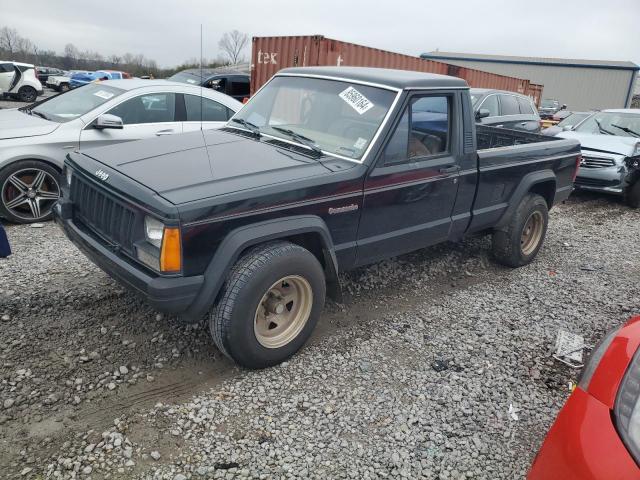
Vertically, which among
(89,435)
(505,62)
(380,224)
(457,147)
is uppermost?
(505,62)

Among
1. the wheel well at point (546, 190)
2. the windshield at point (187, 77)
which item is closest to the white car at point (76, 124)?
the wheel well at point (546, 190)

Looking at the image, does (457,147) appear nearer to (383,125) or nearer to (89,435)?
(383,125)

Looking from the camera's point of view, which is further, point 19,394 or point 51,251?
point 51,251

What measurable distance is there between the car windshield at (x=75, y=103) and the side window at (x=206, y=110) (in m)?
0.83

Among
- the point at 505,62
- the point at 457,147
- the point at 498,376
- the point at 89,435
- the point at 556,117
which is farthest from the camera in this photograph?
the point at 505,62

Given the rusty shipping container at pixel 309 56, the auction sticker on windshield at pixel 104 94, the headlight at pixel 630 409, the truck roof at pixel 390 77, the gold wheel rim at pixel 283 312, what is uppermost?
the rusty shipping container at pixel 309 56

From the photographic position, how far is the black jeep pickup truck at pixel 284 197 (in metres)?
2.83

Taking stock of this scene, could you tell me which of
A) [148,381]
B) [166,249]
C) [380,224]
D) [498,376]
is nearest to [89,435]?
[148,381]

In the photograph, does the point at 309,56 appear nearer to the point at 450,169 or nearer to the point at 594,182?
the point at 594,182

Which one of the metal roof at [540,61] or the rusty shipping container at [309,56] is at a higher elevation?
the metal roof at [540,61]

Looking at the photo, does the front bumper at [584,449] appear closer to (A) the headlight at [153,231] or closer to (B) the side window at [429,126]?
(A) the headlight at [153,231]

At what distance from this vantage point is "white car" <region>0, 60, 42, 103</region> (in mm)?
18812

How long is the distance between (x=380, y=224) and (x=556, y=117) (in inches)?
646

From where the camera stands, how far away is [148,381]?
309cm
